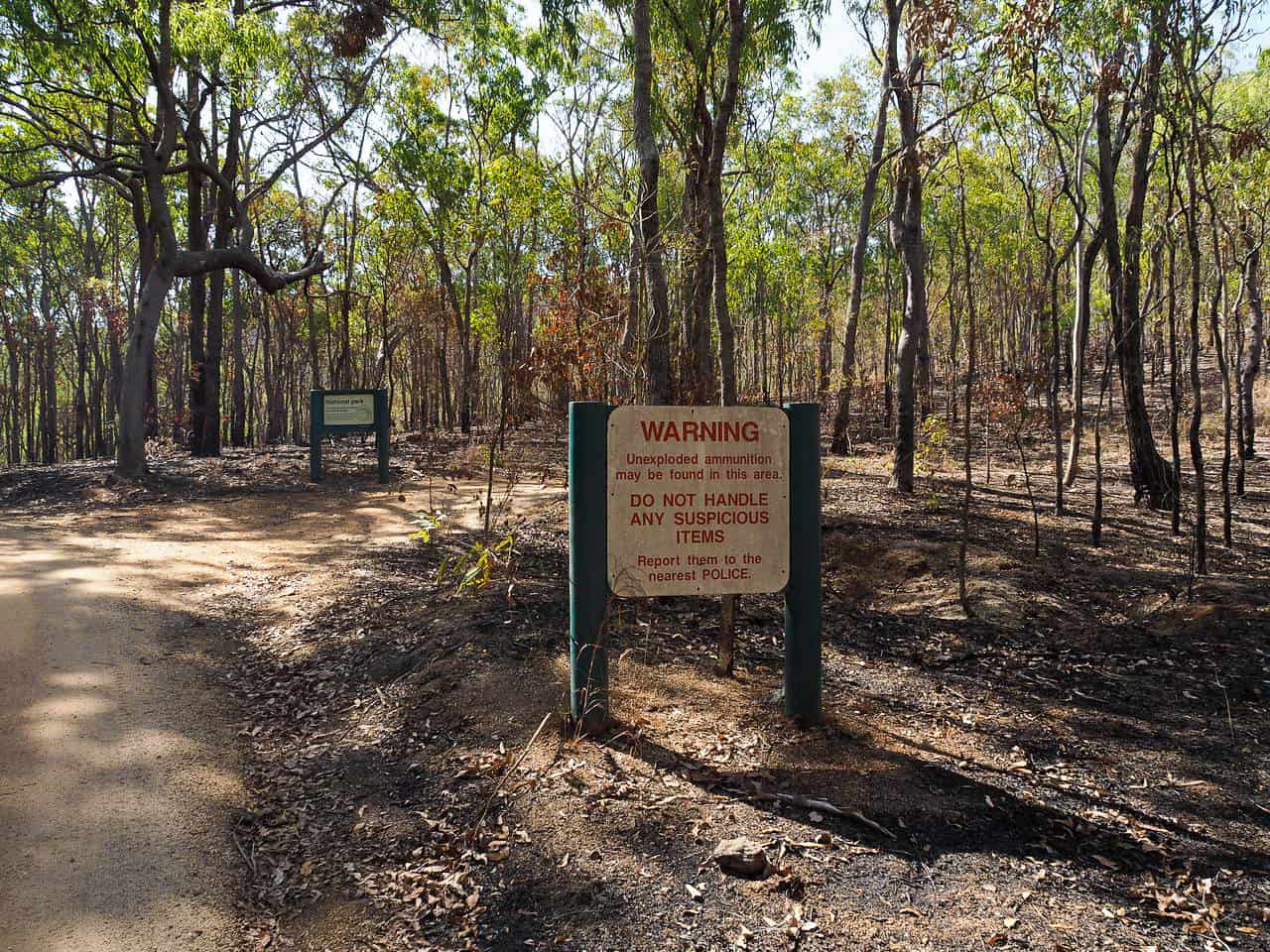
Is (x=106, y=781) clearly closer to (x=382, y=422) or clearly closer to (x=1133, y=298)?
(x=382, y=422)

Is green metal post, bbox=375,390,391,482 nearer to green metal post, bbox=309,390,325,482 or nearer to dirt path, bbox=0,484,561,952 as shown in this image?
green metal post, bbox=309,390,325,482

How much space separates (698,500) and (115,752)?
298 cm

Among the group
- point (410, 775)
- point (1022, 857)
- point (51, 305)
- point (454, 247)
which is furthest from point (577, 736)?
point (51, 305)

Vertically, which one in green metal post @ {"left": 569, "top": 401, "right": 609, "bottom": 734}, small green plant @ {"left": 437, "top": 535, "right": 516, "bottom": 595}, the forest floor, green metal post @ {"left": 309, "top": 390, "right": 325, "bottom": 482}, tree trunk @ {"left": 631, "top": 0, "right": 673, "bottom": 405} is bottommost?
the forest floor

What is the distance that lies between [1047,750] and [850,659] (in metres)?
1.51

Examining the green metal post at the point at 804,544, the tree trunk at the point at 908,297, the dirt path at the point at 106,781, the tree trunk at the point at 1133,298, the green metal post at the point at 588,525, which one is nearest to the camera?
the dirt path at the point at 106,781

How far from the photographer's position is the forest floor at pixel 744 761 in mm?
2840

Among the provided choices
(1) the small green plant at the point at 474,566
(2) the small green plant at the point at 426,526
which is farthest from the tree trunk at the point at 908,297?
(1) the small green plant at the point at 474,566

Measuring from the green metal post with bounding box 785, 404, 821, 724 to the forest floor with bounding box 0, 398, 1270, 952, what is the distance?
0.46m

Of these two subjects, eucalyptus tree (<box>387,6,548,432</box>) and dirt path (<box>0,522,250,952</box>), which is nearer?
dirt path (<box>0,522,250,952</box>)

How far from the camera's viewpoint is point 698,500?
3.94m

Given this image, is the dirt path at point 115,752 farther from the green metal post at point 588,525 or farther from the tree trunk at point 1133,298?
the tree trunk at point 1133,298

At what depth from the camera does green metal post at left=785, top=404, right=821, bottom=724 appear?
400cm

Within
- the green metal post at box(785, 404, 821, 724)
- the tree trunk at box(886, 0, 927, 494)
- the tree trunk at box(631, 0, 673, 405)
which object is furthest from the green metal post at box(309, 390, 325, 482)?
the green metal post at box(785, 404, 821, 724)
